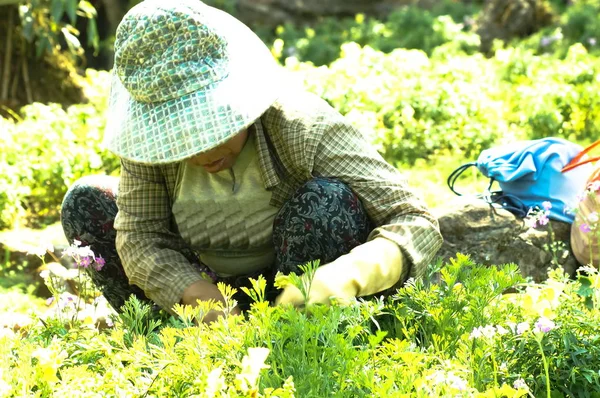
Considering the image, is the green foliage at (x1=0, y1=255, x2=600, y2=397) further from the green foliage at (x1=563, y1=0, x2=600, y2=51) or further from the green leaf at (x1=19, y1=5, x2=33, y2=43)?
the green foliage at (x1=563, y1=0, x2=600, y2=51)

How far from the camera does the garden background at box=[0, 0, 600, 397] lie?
2.18 meters

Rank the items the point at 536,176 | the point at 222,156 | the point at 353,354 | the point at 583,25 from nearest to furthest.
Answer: the point at 353,354
the point at 222,156
the point at 536,176
the point at 583,25

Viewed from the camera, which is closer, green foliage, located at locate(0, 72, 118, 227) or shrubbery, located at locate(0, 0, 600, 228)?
green foliage, located at locate(0, 72, 118, 227)

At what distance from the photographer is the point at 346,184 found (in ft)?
9.53

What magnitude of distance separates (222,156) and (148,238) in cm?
49

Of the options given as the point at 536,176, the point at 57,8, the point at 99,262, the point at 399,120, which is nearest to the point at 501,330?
the point at 99,262

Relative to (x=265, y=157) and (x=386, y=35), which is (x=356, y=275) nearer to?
(x=265, y=157)

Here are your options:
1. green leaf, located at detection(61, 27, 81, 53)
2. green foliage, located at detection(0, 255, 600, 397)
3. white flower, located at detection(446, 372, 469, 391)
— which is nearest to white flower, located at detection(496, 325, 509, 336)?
green foliage, located at detection(0, 255, 600, 397)

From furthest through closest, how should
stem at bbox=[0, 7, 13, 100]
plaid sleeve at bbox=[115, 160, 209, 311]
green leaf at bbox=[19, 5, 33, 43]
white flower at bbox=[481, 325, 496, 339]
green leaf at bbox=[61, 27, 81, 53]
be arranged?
stem at bbox=[0, 7, 13, 100] < green leaf at bbox=[61, 27, 81, 53] < green leaf at bbox=[19, 5, 33, 43] < plaid sleeve at bbox=[115, 160, 209, 311] < white flower at bbox=[481, 325, 496, 339]

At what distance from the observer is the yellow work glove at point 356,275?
255cm

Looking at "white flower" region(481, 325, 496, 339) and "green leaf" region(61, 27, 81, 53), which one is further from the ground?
"white flower" region(481, 325, 496, 339)

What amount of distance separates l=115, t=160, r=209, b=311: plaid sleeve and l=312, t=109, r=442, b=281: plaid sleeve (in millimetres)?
551

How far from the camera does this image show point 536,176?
150 inches

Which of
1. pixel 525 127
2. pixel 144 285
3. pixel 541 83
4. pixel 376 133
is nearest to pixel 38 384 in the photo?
pixel 144 285
